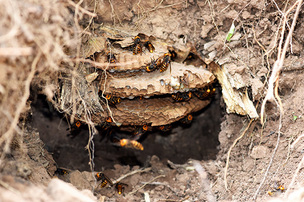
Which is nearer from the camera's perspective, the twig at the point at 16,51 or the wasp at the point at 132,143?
the twig at the point at 16,51

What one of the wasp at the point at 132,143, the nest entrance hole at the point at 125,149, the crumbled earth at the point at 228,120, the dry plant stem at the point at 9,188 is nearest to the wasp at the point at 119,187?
the crumbled earth at the point at 228,120

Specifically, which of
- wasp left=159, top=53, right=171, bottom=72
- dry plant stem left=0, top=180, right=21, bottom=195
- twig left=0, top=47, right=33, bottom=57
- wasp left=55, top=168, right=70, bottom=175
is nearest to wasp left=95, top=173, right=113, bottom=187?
wasp left=55, top=168, right=70, bottom=175

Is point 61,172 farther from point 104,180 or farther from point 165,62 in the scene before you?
point 165,62

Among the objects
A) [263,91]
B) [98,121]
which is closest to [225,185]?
[263,91]

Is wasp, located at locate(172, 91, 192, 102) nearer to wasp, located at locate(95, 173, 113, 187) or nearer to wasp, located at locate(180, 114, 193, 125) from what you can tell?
wasp, located at locate(180, 114, 193, 125)

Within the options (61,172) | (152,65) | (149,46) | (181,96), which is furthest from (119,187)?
(149,46)

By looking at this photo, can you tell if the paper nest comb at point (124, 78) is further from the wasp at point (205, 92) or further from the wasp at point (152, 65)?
the wasp at point (205, 92)

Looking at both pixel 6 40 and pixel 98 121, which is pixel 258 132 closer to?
pixel 98 121
